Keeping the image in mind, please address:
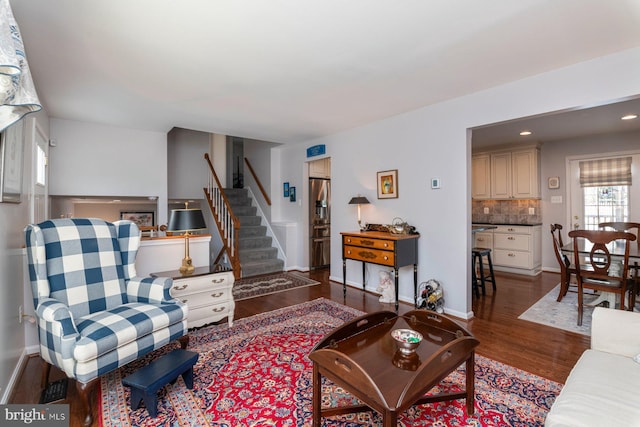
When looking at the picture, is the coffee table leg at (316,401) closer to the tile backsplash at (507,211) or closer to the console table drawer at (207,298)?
the console table drawer at (207,298)

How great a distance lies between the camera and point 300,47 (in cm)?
230

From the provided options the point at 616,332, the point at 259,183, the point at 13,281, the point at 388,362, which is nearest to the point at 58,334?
the point at 13,281

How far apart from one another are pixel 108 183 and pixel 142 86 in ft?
7.14

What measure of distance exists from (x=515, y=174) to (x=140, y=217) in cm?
747

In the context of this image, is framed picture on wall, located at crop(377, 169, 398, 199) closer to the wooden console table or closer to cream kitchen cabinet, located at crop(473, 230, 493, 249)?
the wooden console table

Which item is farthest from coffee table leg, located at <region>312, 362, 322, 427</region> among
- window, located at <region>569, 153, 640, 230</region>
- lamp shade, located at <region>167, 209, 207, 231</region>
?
window, located at <region>569, 153, 640, 230</region>

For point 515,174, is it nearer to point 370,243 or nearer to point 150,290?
point 370,243

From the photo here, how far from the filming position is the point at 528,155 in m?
5.64

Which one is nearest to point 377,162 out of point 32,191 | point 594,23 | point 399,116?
point 399,116

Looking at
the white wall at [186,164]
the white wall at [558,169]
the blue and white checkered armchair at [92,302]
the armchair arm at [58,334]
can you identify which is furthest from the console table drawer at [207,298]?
the white wall at [558,169]

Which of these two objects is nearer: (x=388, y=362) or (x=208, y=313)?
(x=388, y=362)

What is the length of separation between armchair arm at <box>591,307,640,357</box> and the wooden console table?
6.40 ft

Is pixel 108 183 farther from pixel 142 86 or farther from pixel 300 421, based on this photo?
pixel 300 421

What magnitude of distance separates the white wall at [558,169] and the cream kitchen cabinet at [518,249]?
0.50 ft
